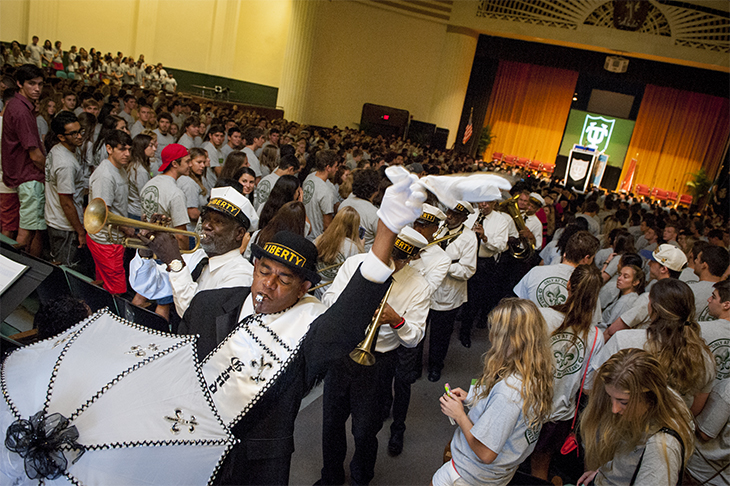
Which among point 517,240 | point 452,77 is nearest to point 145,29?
point 452,77

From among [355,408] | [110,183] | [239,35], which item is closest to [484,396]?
[355,408]

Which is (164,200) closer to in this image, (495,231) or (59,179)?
(59,179)

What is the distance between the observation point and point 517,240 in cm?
616

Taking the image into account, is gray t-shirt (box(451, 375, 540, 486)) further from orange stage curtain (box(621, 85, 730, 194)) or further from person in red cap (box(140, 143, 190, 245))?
orange stage curtain (box(621, 85, 730, 194))

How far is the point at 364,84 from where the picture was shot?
79.2ft

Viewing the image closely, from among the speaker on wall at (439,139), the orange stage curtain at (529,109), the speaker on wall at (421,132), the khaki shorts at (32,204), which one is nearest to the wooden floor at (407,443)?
the khaki shorts at (32,204)

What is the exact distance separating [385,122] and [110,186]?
63.1ft

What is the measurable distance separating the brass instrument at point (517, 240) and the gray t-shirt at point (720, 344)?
→ 113 inches

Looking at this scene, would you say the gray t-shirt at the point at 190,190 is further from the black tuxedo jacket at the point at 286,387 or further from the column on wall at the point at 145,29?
the column on wall at the point at 145,29

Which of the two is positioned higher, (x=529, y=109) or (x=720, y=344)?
(x=529, y=109)

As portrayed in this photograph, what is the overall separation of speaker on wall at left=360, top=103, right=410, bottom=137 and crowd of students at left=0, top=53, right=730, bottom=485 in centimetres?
1626

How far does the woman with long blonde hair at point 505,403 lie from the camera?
7.48ft

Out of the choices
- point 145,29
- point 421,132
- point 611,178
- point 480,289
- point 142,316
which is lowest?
point 480,289

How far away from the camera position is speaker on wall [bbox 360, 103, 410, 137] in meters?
22.8
